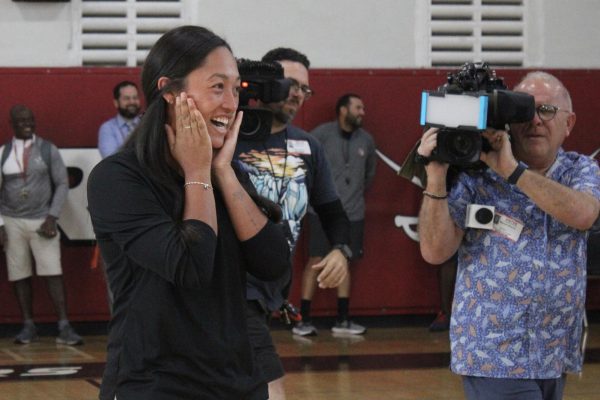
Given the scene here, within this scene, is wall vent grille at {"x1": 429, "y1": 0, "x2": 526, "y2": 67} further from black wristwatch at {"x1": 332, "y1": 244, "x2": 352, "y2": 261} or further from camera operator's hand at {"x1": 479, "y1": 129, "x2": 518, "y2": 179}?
camera operator's hand at {"x1": 479, "y1": 129, "x2": 518, "y2": 179}

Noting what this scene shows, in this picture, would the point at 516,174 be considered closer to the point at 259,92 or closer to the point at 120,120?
the point at 259,92

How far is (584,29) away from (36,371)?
6.72 m

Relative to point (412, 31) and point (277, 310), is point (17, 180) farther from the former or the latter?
point (277, 310)

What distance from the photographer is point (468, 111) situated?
3.78m

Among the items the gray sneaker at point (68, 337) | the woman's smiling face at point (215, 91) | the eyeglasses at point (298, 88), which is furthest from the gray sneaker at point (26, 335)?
the woman's smiling face at point (215, 91)

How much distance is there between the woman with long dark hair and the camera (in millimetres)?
2779

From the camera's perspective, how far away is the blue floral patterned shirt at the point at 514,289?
12.9 ft

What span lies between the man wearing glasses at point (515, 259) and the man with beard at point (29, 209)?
285 inches

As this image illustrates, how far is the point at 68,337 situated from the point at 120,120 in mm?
2066

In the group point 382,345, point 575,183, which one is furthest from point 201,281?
point 382,345

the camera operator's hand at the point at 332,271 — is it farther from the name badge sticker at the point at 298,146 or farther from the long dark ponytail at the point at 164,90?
the long dark ponytail at the point at 164,90

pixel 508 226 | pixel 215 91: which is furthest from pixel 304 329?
pixel 215 91

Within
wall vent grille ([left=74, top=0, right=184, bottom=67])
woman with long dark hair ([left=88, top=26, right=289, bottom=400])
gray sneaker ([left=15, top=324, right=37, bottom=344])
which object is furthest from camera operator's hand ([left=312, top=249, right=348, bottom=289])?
wall vent grille ([left=74, top=0, right=184, bottom=67])

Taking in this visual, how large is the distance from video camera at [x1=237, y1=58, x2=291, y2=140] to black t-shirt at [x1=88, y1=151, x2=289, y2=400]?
Answer: 197 centimetres
